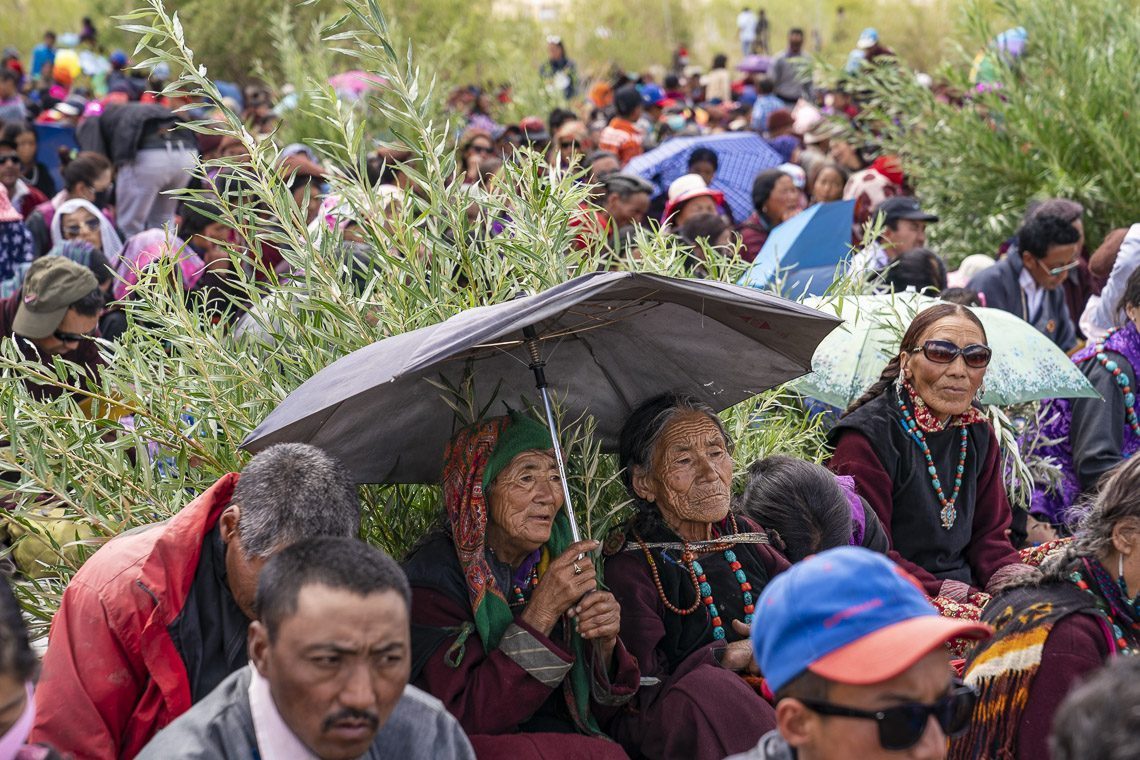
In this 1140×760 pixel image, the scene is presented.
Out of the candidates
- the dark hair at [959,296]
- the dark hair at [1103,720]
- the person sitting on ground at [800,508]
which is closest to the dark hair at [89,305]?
the person sitting on ground at [800,508]

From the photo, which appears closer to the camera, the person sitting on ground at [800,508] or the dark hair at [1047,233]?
the person sitting on ground at [800,508]

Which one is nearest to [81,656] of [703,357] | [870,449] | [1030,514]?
[703,357]

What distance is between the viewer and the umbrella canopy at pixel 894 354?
18.2ft

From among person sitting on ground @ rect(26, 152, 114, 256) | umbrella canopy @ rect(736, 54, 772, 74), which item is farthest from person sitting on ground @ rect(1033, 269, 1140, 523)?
umbrella canopy @ rect(736, 54, 772, 74)

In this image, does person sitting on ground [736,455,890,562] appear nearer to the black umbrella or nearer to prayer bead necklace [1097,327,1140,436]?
the black umbrella

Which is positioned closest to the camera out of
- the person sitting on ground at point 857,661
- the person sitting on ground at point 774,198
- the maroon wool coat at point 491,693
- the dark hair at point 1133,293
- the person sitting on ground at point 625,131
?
the person sitting on ground at point 857,661

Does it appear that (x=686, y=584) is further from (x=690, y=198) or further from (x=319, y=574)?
(x=690, y=198)

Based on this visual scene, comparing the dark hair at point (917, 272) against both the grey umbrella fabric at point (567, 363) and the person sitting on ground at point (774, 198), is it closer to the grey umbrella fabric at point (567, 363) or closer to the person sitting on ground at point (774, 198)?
the person sitting on ground at point (774, 198)

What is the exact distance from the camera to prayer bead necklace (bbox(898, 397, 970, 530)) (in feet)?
16.9

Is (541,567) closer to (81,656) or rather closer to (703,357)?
(703,357)

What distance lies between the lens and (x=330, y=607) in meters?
2.68

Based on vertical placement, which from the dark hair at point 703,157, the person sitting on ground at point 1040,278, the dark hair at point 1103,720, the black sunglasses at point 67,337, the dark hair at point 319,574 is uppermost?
the dark hair at point 1103,720

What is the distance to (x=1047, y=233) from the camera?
777 cm

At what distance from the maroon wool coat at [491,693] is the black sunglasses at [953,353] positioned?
1924mm
